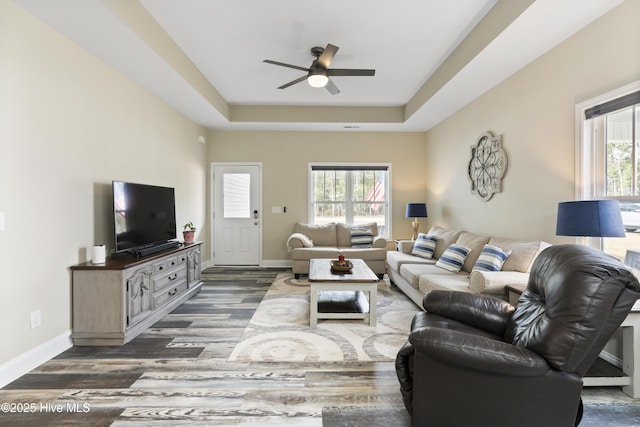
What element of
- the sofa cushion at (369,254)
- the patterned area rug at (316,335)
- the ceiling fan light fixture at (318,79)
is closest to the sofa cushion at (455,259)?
the patterned area rug at (316,335)

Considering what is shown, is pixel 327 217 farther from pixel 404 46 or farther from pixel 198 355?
pixel 198 355

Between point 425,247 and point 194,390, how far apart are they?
3493 mm

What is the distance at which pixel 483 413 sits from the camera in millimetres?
1490

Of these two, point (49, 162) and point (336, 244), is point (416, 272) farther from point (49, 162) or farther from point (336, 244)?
point (49, 162)

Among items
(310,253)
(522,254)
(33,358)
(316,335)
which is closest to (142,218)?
(33,358)

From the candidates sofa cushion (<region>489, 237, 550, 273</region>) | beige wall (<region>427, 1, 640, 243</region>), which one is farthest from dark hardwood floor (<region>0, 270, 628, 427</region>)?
beige wall (<region>427, 1, 640, 243</region>)

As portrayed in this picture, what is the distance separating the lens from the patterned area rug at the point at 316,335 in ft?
8.21

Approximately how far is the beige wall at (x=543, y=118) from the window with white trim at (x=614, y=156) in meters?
0.10

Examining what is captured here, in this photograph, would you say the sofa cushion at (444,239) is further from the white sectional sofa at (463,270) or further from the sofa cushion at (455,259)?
the sofa cushion at (455,259)

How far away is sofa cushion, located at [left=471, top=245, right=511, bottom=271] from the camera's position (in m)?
3.00

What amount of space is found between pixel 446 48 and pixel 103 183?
13.0 ft

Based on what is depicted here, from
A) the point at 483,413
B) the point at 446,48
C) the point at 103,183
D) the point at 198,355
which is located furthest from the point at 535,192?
the point at 103,183

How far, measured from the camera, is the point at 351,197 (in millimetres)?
6121

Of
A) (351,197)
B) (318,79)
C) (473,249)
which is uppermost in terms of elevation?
(318,79)
